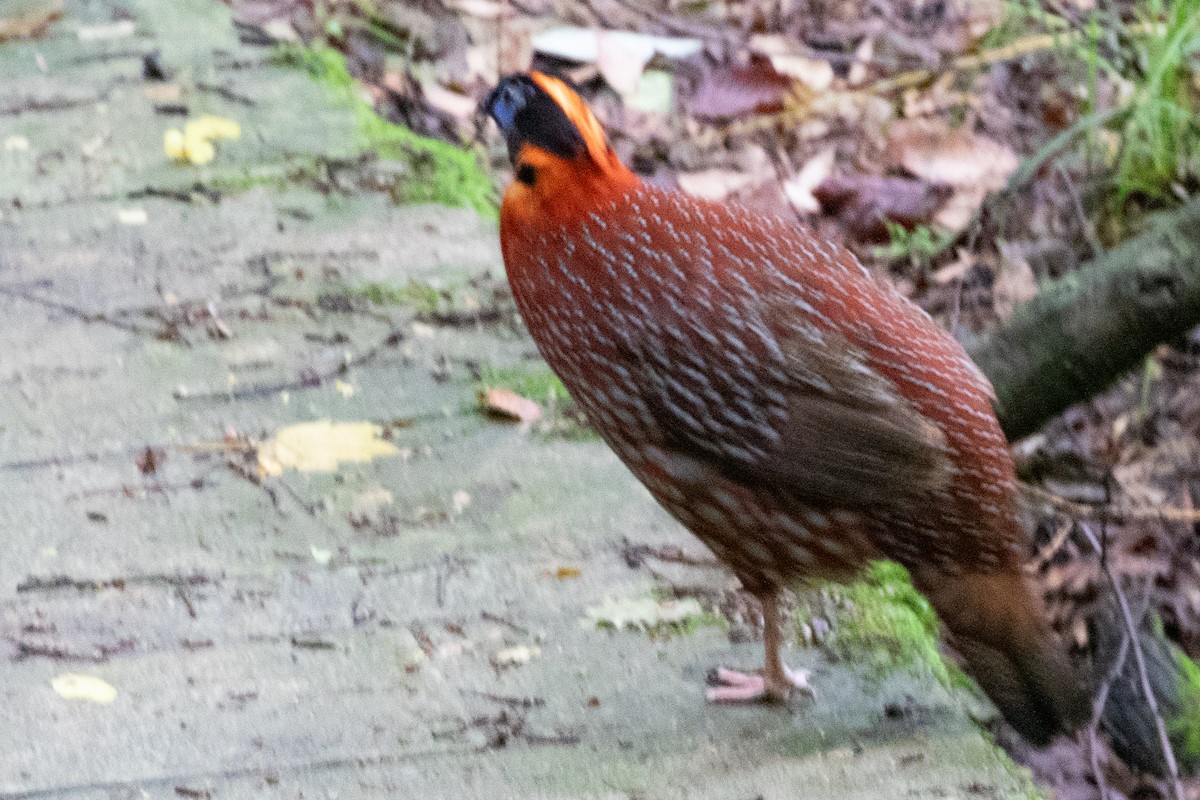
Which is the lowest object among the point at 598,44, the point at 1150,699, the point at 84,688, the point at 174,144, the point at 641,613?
the point at 1150,699

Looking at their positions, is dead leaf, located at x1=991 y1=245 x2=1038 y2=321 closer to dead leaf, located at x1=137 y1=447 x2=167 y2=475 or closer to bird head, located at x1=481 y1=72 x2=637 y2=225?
bird head, located at x1=481 y1=72 x2=637 y2=225

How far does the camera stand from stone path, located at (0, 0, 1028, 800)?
2.44 m

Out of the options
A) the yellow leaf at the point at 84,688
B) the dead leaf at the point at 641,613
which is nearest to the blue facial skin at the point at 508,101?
the dead leaf at the point at 641,613

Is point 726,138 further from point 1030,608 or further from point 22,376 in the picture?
point 1030,608

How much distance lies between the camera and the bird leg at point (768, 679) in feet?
8.46

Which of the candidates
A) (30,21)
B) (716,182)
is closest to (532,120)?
(716,182)

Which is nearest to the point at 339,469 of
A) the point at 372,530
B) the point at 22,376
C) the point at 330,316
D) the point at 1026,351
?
the point at 372,530

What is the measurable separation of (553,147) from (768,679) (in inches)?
41.5

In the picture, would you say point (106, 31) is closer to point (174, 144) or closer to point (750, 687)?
point (174, 144)

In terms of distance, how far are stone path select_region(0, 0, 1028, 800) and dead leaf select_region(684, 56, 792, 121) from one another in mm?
1755

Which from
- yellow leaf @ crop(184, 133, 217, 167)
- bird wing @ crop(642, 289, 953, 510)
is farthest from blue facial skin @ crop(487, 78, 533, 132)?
yellow leaf @ crop(184, 133, 217, 167)

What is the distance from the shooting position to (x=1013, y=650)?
245 cm

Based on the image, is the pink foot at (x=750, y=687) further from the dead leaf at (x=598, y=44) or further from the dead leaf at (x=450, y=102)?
the dead leaf at (x=598, y=44)

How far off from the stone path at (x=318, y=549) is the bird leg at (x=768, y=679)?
0.11 ft
